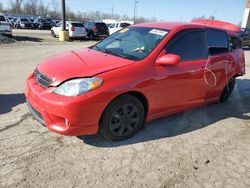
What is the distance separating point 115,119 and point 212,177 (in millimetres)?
1452

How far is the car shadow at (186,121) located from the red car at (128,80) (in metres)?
0.20

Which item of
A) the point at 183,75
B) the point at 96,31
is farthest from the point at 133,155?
the point at 96,31

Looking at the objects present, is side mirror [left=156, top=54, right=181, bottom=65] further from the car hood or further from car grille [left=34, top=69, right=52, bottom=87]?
car grille [left=34, top=69, right=52, bottom=87]

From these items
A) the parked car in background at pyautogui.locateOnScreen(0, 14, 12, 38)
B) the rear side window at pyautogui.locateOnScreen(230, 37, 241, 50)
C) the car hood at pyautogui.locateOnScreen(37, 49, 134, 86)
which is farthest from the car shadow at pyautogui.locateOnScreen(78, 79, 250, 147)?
the parked car in background at pyautogui.locateOnScreen(0, 14, 12, 38)

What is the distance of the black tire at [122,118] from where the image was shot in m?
3.88

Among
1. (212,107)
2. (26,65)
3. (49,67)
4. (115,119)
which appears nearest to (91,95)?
(115,119)

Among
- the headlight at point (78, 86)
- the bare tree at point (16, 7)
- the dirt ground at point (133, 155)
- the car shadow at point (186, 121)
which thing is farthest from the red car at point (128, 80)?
the bare tree at point (16, 7)

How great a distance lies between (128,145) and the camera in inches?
161

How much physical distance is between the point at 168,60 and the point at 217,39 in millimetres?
1851

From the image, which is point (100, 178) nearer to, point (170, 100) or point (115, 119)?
point (115, 119)

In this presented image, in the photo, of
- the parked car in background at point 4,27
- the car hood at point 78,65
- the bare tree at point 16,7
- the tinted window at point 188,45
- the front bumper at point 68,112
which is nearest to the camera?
the front bumper at point 68,112

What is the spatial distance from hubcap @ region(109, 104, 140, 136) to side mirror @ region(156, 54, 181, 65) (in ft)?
2.51

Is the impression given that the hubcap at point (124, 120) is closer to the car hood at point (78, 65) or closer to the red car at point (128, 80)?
the red car at point (128, 80)

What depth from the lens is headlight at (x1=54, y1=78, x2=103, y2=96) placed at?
11.7 ft
